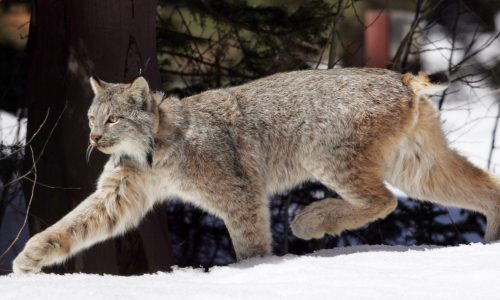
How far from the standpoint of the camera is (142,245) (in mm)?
6379

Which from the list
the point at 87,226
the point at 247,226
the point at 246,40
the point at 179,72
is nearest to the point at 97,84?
the point at 87,226

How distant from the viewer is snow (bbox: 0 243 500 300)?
3.77 m

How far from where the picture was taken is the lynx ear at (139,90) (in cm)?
496

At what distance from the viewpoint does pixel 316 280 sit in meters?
4.05

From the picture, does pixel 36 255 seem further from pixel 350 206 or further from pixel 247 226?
pixel 350 206

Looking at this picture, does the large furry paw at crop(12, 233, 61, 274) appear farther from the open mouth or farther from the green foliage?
the green foliage

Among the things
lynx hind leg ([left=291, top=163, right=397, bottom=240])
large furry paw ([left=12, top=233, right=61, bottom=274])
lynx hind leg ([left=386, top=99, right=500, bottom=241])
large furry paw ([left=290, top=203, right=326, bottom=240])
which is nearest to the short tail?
lynx hind leg ([left=386, top=99, right=500, bottom=241])

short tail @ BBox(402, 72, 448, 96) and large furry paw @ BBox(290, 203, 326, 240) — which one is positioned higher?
short tail @ BBox(402, 72, 448, 96)

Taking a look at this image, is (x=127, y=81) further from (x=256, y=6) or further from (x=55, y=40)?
(x=256, y=6)

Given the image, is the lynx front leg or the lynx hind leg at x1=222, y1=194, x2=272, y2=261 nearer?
the lynx front leg

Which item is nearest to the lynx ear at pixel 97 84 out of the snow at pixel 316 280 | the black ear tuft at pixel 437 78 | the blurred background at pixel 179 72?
the blurred background at pixel 179 72

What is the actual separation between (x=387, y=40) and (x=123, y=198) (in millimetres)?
5605

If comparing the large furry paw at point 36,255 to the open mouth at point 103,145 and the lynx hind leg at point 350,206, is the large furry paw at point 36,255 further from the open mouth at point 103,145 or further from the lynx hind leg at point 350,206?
the lynx hind leg at point 350,206

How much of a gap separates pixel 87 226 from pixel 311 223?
128 cm
